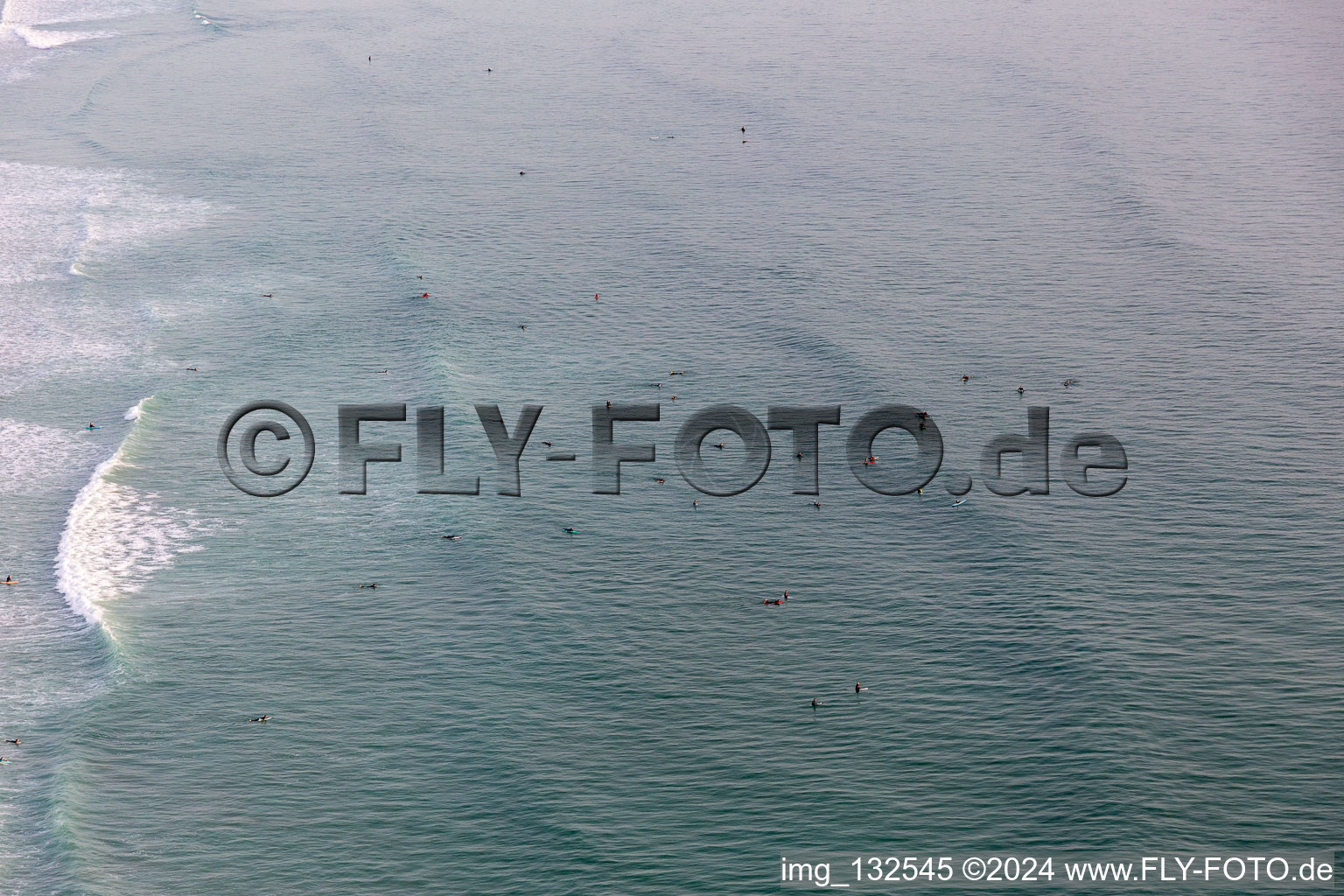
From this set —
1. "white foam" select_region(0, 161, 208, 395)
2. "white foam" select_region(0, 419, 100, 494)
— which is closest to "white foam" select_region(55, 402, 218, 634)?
"white foam" select_region(0, 419, 100, 494)

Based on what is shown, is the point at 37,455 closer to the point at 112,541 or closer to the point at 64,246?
the point at 112,541

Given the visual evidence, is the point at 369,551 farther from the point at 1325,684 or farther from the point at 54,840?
the point at 1325,684

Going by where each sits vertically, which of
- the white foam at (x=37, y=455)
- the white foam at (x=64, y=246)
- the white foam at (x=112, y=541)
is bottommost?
the white foam at (x=112, y=541)

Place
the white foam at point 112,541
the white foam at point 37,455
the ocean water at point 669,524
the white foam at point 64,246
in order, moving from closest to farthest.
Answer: the ocean water at point 669,524 < the white foam at point 112,541 < the white foam at point 37,455 < the white foam at point 64,246

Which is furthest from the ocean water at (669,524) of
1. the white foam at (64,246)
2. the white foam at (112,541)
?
the white foam at (64,246)

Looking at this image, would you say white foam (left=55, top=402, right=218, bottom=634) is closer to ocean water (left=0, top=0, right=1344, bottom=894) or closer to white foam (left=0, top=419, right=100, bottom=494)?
ocean water (left=0, top=0, right=1344, bottom=894)

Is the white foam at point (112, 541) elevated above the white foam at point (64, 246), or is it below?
below

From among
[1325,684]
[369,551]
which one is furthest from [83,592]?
[1325,684]

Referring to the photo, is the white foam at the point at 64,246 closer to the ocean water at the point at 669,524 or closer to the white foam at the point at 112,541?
the ocean water at the point at 669,524
